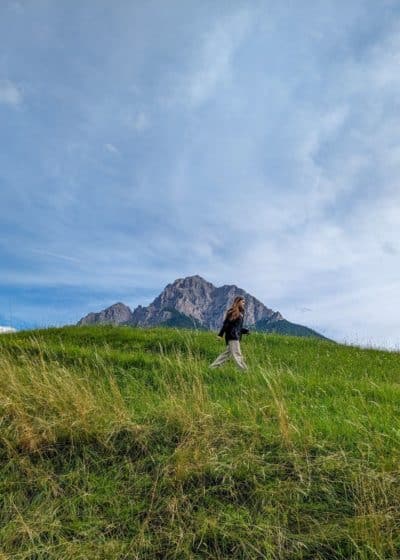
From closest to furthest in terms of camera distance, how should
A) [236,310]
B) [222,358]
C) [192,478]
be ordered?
[192,478], [222,358], [236,310]

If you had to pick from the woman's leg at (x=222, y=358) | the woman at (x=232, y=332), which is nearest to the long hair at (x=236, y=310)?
the woman at (x=232, y=332)

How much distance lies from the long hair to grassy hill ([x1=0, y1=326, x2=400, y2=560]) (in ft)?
15.1

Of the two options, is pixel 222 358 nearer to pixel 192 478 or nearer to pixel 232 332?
pixel 232 332

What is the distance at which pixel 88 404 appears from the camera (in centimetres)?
687

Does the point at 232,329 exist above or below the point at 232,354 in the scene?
above

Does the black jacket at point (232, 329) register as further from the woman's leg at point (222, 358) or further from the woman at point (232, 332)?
the woman's leg at point (222, 358)

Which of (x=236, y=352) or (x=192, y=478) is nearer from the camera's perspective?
(x=192, y=478)

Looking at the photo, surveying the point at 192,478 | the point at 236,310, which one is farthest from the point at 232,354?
the point at 192,478

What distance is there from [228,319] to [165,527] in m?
8.04

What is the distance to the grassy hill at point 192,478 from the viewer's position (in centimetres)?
463

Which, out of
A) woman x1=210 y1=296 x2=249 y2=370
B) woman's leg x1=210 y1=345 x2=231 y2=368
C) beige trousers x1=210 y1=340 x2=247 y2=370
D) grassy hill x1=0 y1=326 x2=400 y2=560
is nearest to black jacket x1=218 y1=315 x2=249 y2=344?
woman x1=210 y1=296 x2=249 y2=370

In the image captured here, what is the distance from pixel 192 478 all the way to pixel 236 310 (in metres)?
7.58

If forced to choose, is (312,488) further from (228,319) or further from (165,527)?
(228,319)

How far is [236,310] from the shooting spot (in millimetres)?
12797
